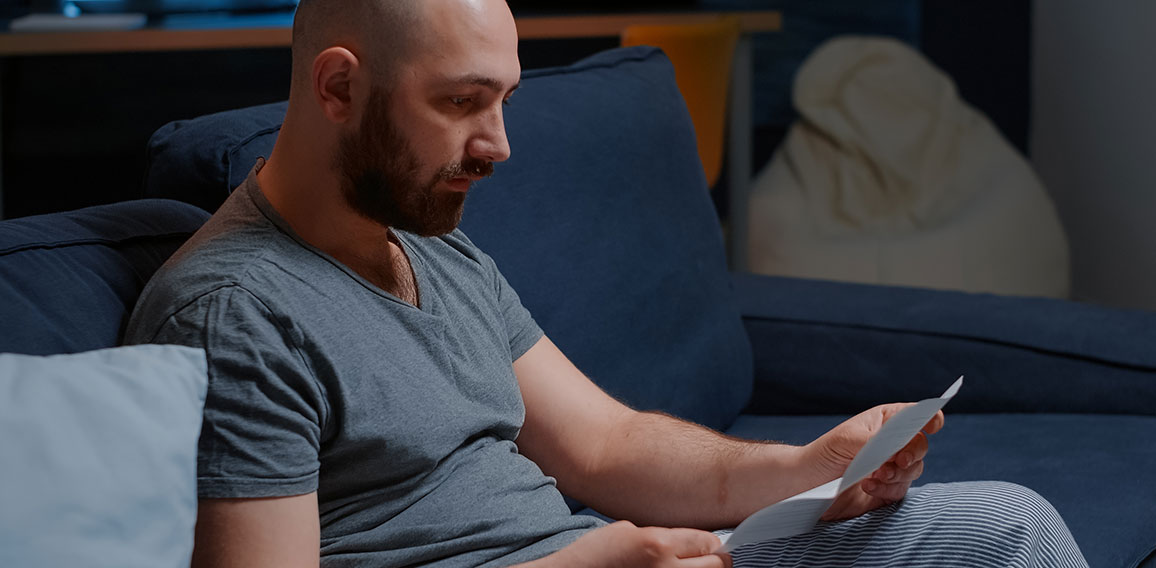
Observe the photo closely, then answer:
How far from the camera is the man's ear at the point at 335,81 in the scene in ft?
3.32

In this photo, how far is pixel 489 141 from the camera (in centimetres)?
107

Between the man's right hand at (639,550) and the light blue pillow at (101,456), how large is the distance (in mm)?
Answer: 312

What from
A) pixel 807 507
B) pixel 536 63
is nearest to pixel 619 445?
pixel 807 507

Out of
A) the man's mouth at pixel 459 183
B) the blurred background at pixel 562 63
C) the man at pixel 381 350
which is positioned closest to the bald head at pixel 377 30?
the man at pixel 381 350

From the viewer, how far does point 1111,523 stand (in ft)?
4.58

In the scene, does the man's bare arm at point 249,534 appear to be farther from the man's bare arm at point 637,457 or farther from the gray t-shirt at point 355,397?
the man's bare arm at point 637,457

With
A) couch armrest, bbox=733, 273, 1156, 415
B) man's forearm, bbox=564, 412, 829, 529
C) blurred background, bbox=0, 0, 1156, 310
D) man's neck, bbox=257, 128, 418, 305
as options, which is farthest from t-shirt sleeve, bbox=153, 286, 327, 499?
blurred background, bbox=0, 0, 1156, 310

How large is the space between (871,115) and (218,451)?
2.87 m

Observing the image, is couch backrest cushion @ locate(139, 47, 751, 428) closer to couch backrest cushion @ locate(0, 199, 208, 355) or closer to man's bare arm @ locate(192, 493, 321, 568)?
couch backrest cushion @ locate(0, 199, 208, 355)

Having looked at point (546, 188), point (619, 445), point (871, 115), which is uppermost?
point (546, 188)

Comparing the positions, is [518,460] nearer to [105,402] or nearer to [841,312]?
[105,402]

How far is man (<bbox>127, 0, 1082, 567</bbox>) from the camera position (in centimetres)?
90

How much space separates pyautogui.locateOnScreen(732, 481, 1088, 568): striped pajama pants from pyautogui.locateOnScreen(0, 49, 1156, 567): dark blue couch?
0.29m

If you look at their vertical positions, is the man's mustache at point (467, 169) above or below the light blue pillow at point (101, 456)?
above
